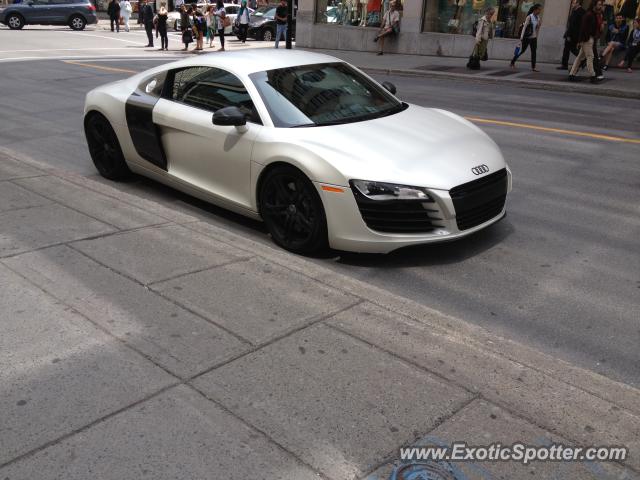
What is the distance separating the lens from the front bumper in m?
4.77

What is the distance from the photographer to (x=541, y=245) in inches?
220

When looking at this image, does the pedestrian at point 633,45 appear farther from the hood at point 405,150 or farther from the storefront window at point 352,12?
the hood at point 405,150

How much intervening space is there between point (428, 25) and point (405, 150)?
67.2ft

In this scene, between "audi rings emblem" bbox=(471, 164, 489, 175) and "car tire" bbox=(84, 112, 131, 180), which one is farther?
"car tire" bbox=(84, 112, 131, 180)

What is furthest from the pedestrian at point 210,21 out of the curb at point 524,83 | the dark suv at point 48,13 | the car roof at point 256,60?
the car roof at point 256,60

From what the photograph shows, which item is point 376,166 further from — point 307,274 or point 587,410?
point 587,410

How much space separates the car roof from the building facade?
16613 millimetres

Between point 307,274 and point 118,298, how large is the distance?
1287mm

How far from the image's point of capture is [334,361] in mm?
3404

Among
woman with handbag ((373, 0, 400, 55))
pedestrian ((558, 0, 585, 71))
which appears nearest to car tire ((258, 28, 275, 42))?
woman with handbag ((373, 0, 400, 55))

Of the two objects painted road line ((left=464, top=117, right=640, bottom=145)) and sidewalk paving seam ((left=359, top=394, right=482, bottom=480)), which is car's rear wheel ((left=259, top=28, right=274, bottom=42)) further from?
sidewalk paving seam ((left=359, top=394, right=482, bottom=480))

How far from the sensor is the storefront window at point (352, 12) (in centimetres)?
2528

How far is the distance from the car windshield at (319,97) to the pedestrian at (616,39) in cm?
1504

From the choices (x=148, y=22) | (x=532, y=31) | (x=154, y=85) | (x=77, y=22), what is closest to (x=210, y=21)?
(x=148, y=22)
